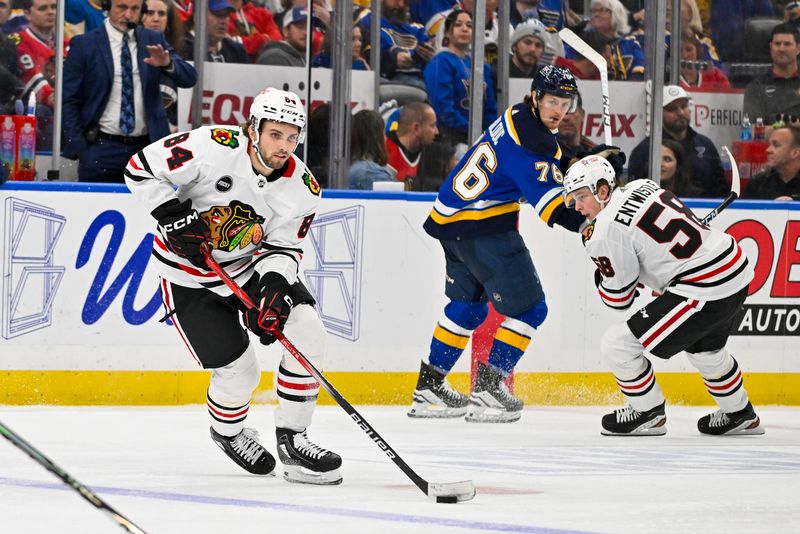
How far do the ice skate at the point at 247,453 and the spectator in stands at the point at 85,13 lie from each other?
258 cm

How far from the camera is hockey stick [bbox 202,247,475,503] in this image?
350 cm

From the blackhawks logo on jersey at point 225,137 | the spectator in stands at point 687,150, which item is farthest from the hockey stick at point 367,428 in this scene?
the spectator in stands at point 687,150

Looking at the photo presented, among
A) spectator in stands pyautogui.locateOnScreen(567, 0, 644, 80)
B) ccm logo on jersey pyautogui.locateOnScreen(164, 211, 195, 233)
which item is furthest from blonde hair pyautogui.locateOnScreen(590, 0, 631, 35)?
ccm logo on jersey pyautogui.locateOnScreen(164, 211, 195, 233)

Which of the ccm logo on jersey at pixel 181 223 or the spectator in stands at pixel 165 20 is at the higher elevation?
the spectator in stands at pixel 165 20

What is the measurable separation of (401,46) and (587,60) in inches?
38.6

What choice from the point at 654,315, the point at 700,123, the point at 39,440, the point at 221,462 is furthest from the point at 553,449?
the point at 700,123

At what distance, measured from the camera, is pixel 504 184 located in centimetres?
542

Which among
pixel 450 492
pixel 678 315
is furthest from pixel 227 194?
pixel 678 315

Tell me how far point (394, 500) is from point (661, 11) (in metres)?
4.02

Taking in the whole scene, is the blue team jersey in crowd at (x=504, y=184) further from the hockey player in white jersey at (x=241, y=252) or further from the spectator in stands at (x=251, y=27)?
the hockey player in white jersey at (x=241, y=252)

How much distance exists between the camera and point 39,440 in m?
4.58

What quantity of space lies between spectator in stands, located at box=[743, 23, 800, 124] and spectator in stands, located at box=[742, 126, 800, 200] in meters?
0.10

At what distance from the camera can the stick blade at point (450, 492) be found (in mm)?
3486

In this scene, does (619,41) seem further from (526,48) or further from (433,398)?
(433,398)
